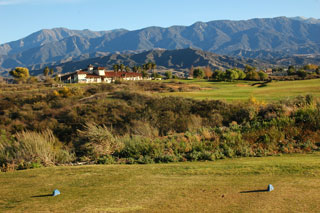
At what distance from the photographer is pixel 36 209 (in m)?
5.42

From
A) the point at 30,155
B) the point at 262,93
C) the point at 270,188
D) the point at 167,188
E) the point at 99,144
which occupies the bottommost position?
the point at 262,93

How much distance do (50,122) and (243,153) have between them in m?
20.3

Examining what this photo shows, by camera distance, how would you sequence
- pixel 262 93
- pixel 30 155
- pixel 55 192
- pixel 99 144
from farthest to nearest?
pixel 262 93 → pixel 99 144 → pixel 30 155 → pixel 55 192

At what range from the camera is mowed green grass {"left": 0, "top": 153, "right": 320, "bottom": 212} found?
5.34m

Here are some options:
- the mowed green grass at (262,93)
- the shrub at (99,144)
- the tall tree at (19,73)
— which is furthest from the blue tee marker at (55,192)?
the tall tree at (19,73)

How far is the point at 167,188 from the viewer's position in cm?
640

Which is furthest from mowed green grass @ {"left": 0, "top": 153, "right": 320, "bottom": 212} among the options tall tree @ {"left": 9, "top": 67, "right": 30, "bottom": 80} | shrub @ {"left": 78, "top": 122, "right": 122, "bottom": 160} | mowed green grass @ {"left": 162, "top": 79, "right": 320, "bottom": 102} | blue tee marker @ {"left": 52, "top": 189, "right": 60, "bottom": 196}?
tall tree @ {"left": 9, "top": 67, "right": 30, "bottom": 80}

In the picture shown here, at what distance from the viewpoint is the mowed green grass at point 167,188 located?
5344mm

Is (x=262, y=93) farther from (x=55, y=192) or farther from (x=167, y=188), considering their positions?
(x=55, y=192)

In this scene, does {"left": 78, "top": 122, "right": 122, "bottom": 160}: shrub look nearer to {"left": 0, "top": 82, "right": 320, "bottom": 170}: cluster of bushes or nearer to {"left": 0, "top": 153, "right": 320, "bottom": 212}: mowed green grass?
{"left": 0, "top": 82, "right": 320, "bottom": 170}: cluster of bushes

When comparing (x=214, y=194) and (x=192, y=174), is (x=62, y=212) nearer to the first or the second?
Answer: (x=214, y=194)

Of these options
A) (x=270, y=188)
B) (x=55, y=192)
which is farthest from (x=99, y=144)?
(x=270, y=188)

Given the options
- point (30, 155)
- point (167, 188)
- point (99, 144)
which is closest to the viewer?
point (167, 188)

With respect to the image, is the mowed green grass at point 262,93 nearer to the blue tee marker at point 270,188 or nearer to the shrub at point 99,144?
the shrub at point 99,144
